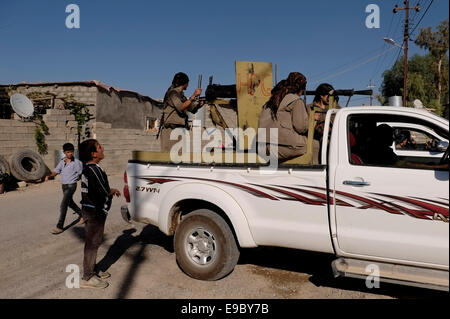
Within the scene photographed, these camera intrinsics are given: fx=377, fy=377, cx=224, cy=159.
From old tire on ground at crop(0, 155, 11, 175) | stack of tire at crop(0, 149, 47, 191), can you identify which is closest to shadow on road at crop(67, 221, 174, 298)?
old tire on ground at crop(0, 155, 11, 175)

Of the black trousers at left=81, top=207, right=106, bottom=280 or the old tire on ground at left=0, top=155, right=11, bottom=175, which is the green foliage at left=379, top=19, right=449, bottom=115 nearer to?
the old tire on ground at left=0, top=155, right=11, bottom=175

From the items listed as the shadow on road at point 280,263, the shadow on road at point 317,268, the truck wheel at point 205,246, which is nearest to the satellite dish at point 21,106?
the shadow on road at point 280,263

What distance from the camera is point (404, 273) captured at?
10.9ft

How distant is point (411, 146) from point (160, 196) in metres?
3.97

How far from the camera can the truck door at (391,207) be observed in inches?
129

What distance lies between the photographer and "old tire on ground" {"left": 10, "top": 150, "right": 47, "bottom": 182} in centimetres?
1180

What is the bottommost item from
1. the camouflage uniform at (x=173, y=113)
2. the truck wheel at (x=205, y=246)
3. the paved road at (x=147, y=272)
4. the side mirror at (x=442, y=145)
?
the paved road at (x=147, y=272)

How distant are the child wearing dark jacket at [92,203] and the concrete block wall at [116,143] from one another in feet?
37.7

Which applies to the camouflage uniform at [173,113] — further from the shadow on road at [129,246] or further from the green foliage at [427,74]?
the green foliage at [427,74]

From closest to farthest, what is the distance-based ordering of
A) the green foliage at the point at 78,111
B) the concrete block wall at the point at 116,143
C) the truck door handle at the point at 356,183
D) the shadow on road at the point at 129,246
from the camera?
the truck door handle at the point at 356,183, the shadow on road at the point at 129,246, the green foliage at the point at 78,111, the concrete block wall at the point at 116,143

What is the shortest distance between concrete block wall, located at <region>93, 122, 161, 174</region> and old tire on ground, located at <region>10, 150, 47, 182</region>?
2.86 meters

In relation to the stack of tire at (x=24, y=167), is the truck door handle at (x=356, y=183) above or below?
above
